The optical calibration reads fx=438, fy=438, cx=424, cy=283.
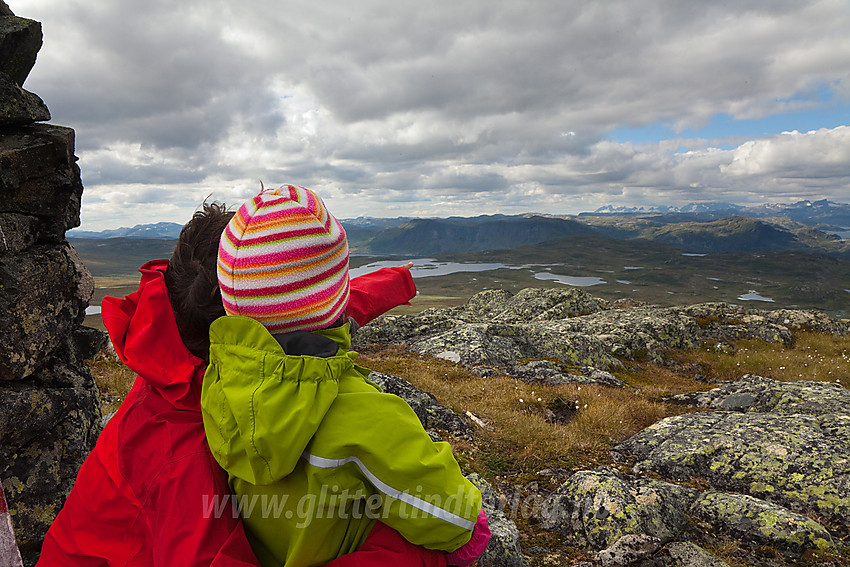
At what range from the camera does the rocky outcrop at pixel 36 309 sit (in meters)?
6.36

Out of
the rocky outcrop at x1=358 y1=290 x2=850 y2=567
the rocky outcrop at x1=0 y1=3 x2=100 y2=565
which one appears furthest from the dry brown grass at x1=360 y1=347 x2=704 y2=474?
the rocky outcrop at x1=0 y1=3 x2=100 y2=565

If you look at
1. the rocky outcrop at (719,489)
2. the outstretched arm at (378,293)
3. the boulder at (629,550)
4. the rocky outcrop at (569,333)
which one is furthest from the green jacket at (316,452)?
the rocky outcrop at (569,333)

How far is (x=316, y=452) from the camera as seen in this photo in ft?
7.74

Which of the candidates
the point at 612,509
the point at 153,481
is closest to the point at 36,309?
the point at 153,481

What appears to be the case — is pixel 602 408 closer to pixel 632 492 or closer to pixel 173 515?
pixel 632 492

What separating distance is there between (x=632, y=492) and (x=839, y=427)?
6061 mm

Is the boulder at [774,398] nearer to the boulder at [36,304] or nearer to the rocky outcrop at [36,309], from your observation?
the rocky outcrop at [36,309]

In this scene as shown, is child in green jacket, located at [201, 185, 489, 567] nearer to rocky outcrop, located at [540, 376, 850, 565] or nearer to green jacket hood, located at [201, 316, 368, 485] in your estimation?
green jacket hood, located at [201, 316, 368, 485]

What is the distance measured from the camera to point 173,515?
2488mm

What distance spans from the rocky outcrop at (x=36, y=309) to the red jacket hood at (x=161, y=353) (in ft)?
17.0

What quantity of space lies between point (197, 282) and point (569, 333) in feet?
72.5

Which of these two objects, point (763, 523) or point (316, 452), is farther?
point (763, 523)

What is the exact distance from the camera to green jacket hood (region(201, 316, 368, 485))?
2293 millimetres

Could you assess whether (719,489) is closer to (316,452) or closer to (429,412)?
(429,412)
